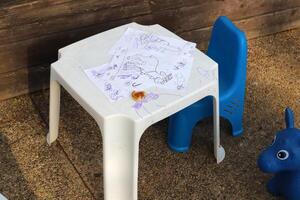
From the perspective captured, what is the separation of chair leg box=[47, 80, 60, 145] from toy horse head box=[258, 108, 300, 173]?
0.84 m

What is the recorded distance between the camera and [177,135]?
223 centimetres

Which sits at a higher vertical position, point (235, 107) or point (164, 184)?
point (235, 107)

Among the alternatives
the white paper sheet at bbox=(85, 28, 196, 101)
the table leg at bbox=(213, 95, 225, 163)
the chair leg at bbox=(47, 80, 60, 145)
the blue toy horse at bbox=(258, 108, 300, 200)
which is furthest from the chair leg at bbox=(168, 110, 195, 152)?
the chair leg at bbox=(47, 80, 60, 145)

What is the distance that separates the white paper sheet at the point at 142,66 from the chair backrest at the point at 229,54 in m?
0.20

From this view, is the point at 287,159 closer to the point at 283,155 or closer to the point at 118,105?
the point at 283,155

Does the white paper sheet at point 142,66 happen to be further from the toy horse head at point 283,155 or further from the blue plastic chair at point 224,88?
the toy horse head at point 283,155

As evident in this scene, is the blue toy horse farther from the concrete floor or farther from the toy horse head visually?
the concrete floor

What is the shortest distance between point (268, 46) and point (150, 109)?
4.58ft

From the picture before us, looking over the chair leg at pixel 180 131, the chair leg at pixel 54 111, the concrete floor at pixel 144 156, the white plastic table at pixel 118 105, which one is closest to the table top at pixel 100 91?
the white plastic table at pixel 118 105

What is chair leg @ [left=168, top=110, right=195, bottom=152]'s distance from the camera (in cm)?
216

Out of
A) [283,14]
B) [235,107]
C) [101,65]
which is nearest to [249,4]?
[283,14]

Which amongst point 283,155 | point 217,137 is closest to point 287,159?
point 283,155

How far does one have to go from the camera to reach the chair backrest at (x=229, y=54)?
213 centimetres

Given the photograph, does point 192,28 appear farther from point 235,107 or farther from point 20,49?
point 20,49
